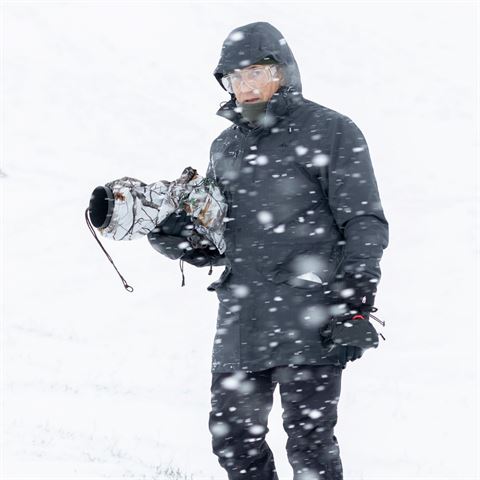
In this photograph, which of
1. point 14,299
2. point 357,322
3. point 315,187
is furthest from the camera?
point 14,299

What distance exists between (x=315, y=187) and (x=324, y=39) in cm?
4520

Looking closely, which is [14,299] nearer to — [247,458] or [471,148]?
[247,458]

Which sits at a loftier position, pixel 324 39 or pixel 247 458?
pixel 324 39

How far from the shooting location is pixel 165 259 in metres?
16.7

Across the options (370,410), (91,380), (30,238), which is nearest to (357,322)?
(370,410)

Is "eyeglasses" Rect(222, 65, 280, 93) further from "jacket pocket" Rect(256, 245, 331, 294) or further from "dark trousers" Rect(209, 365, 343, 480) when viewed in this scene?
"dark trousers" Rect(209, 365, 343, 480)

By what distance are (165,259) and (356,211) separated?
532 inches

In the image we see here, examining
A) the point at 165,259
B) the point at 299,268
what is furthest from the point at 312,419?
the point at 165,259

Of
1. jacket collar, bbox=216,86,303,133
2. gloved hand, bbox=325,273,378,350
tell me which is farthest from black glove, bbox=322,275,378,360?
jacket collar, bbox=216,86,303,133

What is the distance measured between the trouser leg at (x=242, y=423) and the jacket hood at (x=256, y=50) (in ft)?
4.39

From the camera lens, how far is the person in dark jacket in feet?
11.1

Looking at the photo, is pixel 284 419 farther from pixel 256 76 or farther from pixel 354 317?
pixel 256 76

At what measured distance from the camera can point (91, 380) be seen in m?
9.10

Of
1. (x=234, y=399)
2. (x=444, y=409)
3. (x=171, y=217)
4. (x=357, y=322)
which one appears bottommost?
(x=444, y=409)
